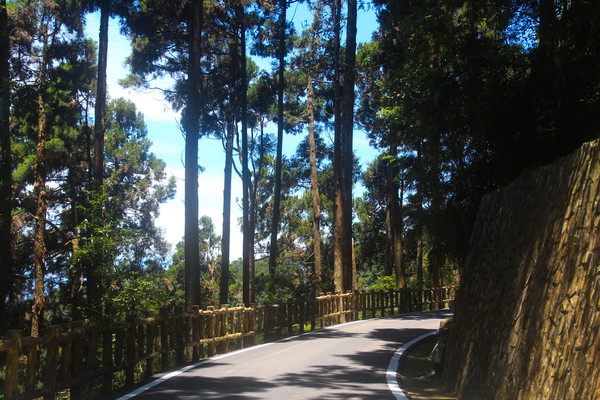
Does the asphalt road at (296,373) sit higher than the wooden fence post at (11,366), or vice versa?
the wooden fence post at (11,366)

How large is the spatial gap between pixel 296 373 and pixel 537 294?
4.98m

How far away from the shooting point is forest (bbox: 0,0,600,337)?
427 inches

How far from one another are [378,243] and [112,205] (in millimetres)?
30592

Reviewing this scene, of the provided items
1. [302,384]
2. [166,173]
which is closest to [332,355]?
[302,384]

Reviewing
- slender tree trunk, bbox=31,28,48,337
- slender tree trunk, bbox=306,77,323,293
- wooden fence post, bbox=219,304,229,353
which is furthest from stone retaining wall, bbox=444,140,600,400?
slender tree trunk, bbox=306,77,323,293

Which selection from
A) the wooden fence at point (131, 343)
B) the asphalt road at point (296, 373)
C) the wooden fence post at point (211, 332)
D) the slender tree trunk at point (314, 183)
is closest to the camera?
the wooden fence at point (131, 343)

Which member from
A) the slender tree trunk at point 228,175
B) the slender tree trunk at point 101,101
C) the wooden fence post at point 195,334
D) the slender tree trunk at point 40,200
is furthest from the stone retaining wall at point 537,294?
the slender tree trunk at point 228,175

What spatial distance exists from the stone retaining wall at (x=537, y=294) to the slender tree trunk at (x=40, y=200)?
18883 millimetres

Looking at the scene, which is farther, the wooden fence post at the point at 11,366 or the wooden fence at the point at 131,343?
the wooden fence at the point at 131,343

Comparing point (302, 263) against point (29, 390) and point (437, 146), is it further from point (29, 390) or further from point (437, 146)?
point (29, 390)

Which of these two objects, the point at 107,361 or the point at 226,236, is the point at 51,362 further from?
the point at 226,236

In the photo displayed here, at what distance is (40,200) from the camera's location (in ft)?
78.9

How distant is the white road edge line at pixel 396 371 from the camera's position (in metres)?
8.02

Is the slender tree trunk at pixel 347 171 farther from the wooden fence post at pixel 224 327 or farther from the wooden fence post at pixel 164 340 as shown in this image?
the wooden fence post at pixel 164 340
